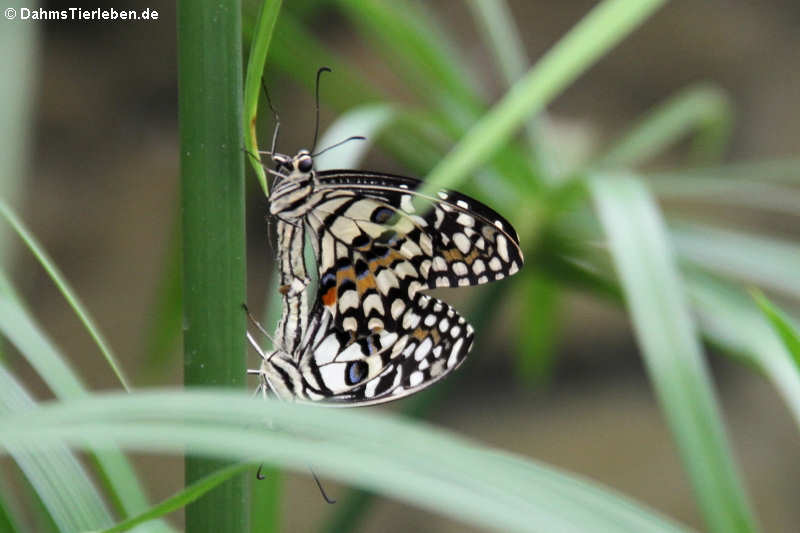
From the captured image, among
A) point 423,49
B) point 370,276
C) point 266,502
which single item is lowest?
point 266,502

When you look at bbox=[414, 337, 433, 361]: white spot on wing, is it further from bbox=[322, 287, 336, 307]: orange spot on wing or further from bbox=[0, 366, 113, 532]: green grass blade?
bbox=[0, 366, 113, 532]: green grass blade

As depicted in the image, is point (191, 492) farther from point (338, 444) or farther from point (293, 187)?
point (293, 187)

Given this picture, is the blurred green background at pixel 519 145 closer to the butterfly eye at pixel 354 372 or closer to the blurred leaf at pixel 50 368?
the butterfly eye at pixel 354 372

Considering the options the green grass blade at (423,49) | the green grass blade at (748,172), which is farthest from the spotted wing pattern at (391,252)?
the green grass blade at (748,172)

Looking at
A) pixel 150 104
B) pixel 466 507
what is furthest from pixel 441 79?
pixel 150 104

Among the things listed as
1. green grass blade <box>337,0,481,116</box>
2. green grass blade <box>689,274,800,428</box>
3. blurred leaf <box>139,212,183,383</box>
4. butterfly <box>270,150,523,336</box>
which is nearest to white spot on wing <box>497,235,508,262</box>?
butterfly <box>270,150,523,336</box>

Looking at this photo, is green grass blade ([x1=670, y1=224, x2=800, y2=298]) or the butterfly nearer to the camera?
Answer: the butterfly

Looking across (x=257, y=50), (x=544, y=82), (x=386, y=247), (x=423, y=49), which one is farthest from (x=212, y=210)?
(x=423, y=49)
